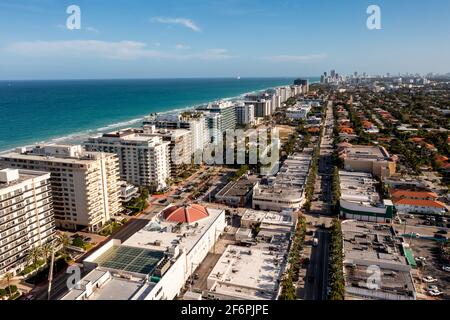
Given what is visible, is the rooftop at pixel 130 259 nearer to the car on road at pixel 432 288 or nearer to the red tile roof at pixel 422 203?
the car on road at pixel 432 288

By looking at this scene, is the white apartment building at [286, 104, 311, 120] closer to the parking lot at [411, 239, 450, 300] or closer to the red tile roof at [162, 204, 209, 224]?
the parking lot at [411, 239, 450, 300]

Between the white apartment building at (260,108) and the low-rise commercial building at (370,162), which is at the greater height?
the white apartment building at (260,108)

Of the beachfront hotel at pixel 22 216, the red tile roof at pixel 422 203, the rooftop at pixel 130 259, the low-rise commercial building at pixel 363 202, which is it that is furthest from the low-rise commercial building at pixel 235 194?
the beachfront hotel at pixel 22 216

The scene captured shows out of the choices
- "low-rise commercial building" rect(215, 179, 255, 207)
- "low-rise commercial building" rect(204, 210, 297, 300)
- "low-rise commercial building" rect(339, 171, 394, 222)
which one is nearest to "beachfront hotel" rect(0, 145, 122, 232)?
"low-rise commercial building" rect(215, 179, 255, 207)

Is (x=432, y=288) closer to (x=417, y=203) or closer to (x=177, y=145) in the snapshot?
(x=417, y=203)
